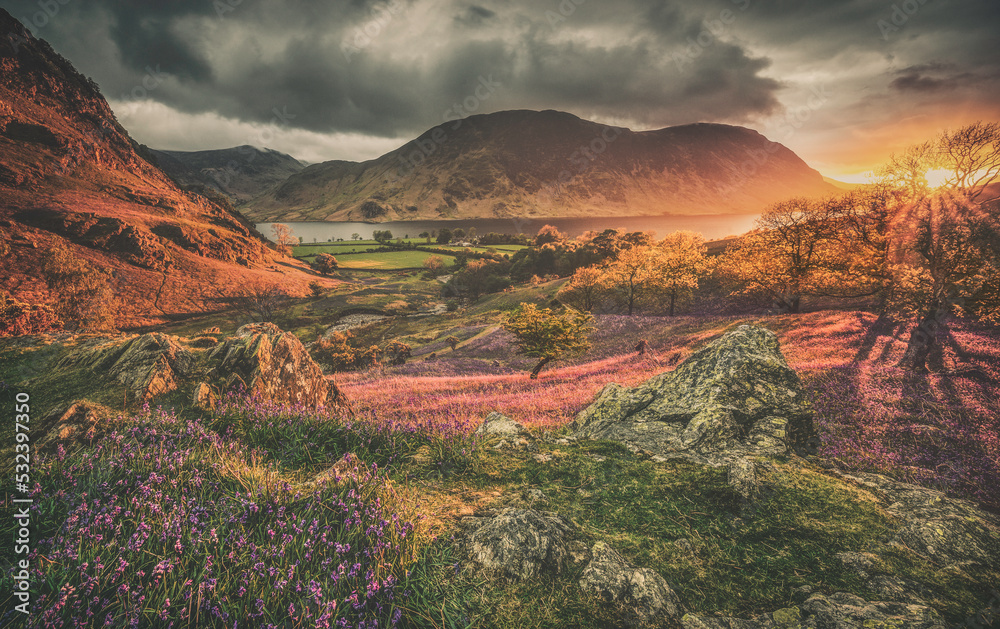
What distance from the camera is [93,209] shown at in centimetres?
6744

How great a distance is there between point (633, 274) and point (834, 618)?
4497 centimetres

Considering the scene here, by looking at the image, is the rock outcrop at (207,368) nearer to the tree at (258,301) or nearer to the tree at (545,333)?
the tree at (545,333)

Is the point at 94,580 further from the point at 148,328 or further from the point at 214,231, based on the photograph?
the point at 214,231

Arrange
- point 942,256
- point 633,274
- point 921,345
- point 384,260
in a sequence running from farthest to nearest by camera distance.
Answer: point 384,260, point 633,274, point 942,256, point 921,345

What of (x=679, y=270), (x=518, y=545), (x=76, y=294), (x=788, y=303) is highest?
(x=679, y=270)

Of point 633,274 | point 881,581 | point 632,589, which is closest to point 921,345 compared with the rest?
point 881,581

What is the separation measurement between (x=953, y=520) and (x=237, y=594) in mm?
8274

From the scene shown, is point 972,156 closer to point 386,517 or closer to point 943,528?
point 943,528

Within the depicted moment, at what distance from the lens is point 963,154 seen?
1272 centimetres

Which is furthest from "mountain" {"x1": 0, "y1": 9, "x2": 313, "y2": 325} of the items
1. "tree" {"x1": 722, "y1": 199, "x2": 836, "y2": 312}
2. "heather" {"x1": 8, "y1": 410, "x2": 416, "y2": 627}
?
"tree" {"x1": 722, "y1": 199, "x2": 836, "y2": 312}

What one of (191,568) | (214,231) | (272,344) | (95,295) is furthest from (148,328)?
(191,568)

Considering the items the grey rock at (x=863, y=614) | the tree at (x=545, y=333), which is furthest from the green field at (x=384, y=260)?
the grey rock at (x=863, y=614)

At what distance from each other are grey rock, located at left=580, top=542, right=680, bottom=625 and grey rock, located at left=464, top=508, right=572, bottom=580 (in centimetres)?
35

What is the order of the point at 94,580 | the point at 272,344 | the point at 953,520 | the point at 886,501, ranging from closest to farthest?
the point at 94,580
the point at 953,520
the point at 886,501
the point at 272,344
